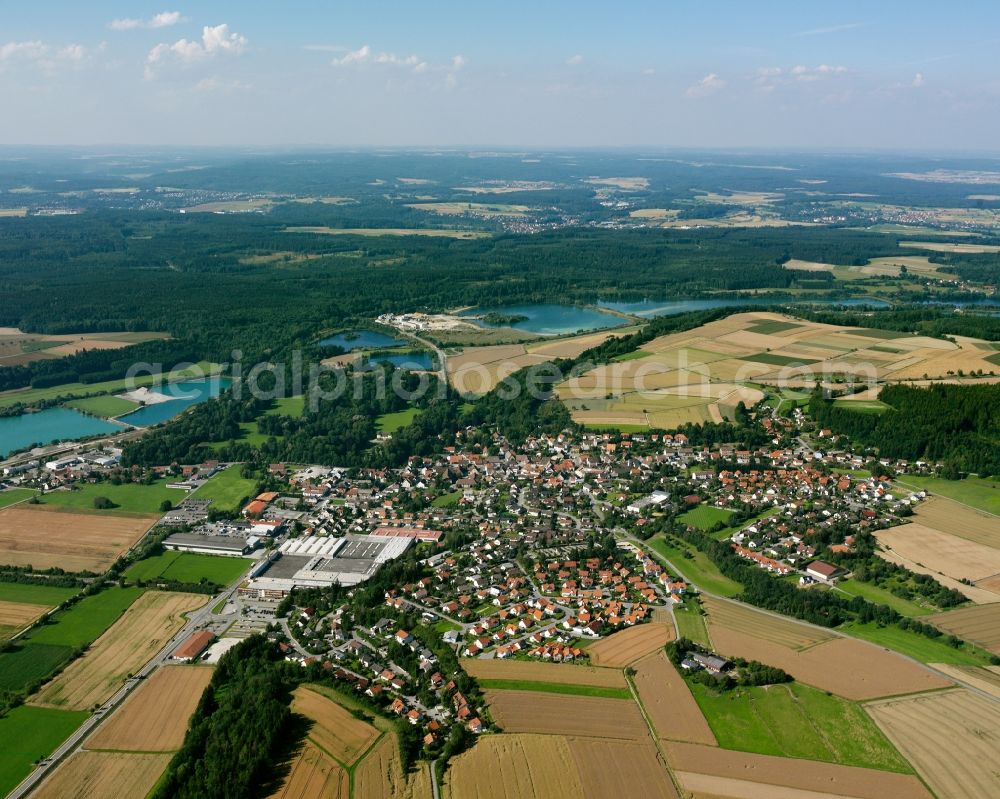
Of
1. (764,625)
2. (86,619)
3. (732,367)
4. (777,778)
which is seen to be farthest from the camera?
(732,367)

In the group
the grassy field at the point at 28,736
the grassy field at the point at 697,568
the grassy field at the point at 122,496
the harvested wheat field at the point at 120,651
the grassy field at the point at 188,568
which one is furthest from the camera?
the grassy field at the point at 122,496

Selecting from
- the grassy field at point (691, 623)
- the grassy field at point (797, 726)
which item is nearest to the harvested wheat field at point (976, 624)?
the grassy field at point (797, 726)

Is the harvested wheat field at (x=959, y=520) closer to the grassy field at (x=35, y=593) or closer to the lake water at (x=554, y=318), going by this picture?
the grassy field at (x=35, y=593)

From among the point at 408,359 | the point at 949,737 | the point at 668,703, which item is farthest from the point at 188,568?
the point at 408,359

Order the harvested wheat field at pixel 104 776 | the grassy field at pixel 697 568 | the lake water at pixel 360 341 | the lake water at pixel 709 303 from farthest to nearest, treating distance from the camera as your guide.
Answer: the lake water at pixel 709 303 → the lake water at pixel 360 341 → the grassy field at pixel 697 568 → the harvested wheat field at pixel 104 776

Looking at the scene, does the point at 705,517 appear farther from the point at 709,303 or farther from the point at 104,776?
the point at 709,303

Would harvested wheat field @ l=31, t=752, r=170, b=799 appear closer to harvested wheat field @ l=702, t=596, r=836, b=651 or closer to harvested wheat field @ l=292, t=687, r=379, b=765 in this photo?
harvested wheat field @ l=292, t=687, r=379, b=765
